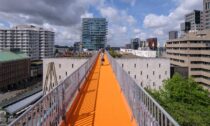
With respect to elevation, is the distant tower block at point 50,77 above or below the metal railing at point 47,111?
below

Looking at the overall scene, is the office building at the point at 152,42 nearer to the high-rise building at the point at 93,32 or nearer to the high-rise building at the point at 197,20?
the high-rise building at the point at 197,20

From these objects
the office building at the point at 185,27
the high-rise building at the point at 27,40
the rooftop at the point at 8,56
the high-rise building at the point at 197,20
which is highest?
the high-rise building at the point at 197,20

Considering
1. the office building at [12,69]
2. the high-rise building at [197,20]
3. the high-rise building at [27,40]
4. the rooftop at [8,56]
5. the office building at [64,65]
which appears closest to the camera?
the office building at [64,65]

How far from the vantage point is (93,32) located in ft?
382

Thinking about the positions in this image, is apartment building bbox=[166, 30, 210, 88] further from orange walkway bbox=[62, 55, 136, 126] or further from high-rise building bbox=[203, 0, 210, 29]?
orange walkway bbox=[62, 55, 136, 126]

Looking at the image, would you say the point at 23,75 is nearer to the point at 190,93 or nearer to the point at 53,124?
the point at 190,93

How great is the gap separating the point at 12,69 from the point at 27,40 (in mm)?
38463

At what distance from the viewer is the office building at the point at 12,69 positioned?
73250mm

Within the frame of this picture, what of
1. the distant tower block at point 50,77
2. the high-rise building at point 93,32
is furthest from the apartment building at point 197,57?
the high-rise building at point 93,32

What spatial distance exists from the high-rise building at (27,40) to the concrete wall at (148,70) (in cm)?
7502

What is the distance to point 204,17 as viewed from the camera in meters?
132

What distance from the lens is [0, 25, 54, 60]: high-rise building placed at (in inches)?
4503

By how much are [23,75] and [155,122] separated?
284ft

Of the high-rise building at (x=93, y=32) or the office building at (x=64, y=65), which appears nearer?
the office building at (x=64, y=65)
